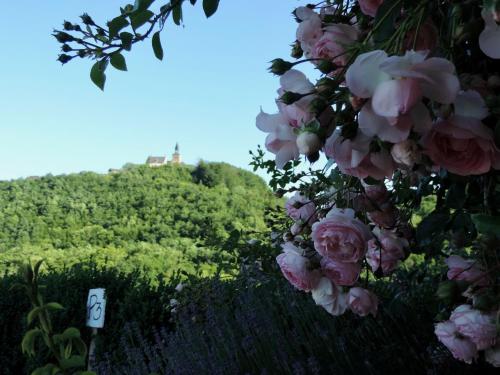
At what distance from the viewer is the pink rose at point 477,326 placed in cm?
80

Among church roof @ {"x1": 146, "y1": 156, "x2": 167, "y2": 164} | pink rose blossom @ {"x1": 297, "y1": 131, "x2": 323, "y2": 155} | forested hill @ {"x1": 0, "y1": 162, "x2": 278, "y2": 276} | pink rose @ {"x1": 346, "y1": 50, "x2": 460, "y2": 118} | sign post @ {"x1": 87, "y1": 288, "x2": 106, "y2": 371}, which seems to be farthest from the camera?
church roof @ {"x1": 146, "y1": 156, "x2": 167, "y2": 164}

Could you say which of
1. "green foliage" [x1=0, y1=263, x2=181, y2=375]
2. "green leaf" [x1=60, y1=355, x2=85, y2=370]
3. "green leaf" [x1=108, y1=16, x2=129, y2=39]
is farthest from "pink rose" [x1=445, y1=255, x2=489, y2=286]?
"green foliage" [x1=0, y1=263, x2=181, y2=375]

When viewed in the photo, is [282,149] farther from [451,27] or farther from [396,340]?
[396,340]

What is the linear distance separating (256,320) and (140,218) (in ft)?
24.5

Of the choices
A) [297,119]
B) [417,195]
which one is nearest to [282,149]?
[297,119]

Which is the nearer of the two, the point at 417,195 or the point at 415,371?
the point at 417,195

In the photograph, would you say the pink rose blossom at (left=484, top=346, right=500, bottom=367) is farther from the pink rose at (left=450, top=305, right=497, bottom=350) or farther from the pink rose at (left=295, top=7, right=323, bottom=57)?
the pink rose at (left=295, top=7, right=323, bottom=57)

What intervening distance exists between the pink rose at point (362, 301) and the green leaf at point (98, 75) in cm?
66

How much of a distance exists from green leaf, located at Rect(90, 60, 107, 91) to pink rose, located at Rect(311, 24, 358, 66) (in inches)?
21.4

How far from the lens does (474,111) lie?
0.50 meters

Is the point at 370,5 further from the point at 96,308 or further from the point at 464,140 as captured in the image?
the point at 96,308

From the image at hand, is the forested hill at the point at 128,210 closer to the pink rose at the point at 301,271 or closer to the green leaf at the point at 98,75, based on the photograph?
the green leaf at the point at 98,75

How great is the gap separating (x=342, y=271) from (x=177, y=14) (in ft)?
1.98

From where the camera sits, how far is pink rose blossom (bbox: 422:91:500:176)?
503 mm
